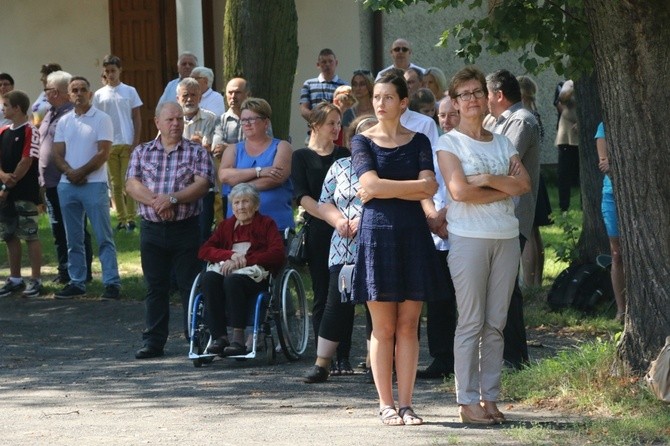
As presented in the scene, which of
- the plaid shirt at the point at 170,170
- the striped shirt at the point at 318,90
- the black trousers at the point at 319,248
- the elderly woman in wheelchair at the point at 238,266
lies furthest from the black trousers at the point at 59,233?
the black trousers at the point at 319,248

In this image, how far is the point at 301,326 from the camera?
10.9 meters

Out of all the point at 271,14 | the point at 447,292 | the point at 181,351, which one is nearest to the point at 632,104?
the point at 447,292

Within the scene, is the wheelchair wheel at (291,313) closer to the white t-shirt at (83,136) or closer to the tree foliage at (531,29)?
the tree foliage at (531,29)

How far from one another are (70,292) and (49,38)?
9270mm

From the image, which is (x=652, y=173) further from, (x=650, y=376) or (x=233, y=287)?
(x=233, y=287)

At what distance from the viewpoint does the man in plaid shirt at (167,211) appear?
10977 mm

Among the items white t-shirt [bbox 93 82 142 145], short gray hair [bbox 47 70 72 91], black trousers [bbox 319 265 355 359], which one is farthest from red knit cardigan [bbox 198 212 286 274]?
white t-shirt [bbox 93 82 142 145]

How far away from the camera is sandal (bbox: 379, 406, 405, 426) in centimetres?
798

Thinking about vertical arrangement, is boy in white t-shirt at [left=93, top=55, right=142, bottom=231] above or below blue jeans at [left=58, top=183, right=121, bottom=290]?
above

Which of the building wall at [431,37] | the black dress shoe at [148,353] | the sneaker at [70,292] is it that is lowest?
the black dress shoe at [148,353]

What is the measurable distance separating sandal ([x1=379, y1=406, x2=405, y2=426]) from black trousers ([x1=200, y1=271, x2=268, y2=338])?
2.50m

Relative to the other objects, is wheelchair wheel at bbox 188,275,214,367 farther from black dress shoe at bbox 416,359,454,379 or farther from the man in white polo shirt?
the man in white polo shirt

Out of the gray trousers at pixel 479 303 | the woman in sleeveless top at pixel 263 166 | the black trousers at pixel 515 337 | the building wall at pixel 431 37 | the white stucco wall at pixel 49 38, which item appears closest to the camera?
the gray trousers at pixel 479 303

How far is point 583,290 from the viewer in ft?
39.9
